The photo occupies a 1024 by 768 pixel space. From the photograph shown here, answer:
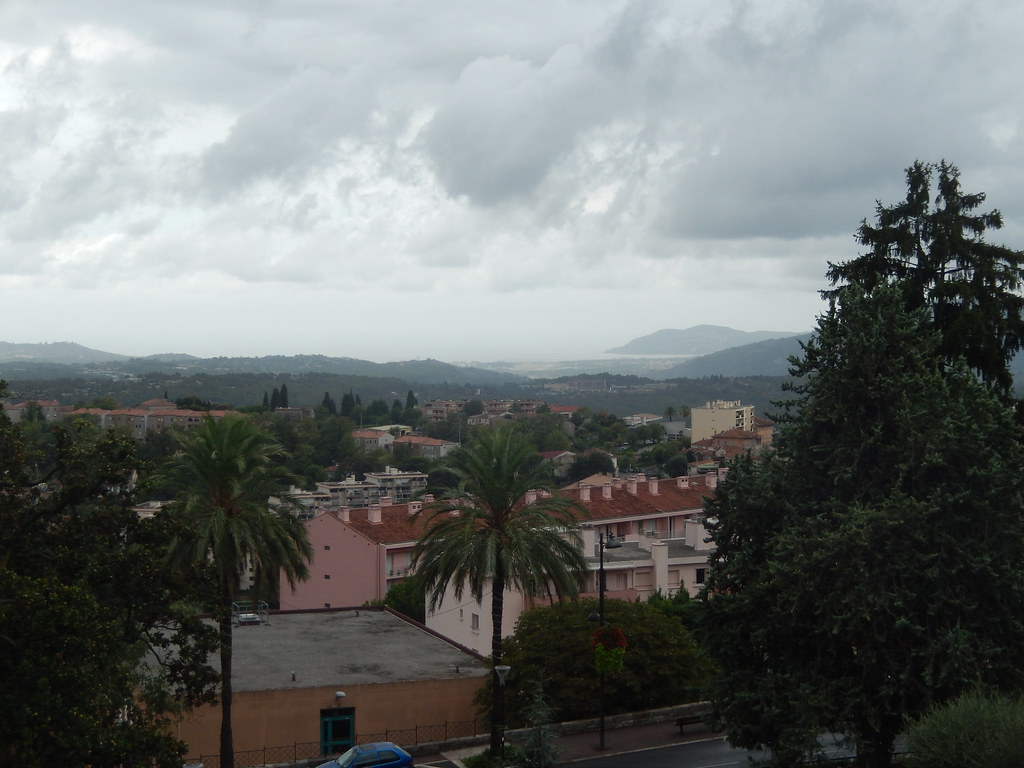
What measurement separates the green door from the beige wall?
0.14m

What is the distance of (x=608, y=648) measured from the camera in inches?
1048

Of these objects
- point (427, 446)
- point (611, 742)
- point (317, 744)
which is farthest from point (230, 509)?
point (427, 446)

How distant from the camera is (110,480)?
A: 17734mm

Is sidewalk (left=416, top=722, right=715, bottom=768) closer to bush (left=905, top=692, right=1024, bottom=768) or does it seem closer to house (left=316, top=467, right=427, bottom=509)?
bush (left=905, top=692, right=1024, bottom=768)

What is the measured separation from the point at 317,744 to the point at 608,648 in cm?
785

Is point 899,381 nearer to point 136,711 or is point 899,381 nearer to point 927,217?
point 927,217

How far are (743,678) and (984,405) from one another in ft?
22.0

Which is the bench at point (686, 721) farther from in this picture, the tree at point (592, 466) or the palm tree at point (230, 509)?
the tree at point (592, 466)

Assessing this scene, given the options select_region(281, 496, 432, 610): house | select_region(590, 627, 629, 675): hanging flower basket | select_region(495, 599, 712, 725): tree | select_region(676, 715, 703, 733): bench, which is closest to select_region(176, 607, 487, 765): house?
select_region(495, 599, 712, 725): tree

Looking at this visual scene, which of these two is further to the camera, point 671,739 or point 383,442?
point 383,442

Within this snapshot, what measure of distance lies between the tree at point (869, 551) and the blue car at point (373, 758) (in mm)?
7187

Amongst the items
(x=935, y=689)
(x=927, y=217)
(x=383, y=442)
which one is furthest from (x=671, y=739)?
(x=383, y=442)

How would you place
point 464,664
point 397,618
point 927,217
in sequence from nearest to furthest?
point 927,217 → point 464,664 → point 397,618

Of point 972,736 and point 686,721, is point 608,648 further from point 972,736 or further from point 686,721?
point 972,736
